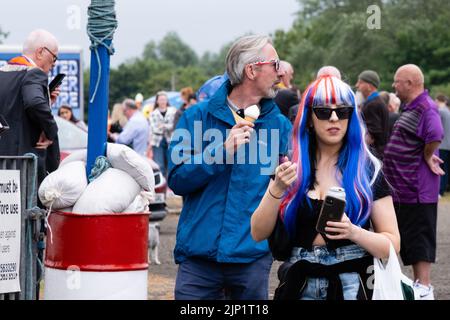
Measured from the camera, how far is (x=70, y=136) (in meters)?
15.9

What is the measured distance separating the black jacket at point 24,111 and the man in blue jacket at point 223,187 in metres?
2.74

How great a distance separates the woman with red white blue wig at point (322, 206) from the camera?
15.5 ft

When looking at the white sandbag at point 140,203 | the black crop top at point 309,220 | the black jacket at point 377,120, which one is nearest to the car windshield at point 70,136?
the black jacket at point 377,120

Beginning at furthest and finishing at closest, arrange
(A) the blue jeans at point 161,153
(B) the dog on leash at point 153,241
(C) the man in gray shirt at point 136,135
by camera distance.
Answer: (A) the blue jeans at point 161,153 < (C) the man in gray shirt at point 136,135 < (B) the dog on leash at point 153,241

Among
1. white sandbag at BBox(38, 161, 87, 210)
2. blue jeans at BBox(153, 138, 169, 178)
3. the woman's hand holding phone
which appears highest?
the woman's hand holding phone

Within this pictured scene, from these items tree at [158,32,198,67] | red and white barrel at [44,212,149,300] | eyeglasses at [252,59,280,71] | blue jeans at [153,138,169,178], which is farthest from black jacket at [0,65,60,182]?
tree at [158,32,198,67]

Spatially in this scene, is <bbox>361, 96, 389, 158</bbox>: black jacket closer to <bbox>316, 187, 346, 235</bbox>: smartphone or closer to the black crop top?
the black crop top

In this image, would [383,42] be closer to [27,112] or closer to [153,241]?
[153,241]

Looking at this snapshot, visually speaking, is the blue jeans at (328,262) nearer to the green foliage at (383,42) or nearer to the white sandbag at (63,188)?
the white sandbag at (63,188)

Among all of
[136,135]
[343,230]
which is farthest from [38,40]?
[136,135]

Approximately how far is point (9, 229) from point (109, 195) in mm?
963

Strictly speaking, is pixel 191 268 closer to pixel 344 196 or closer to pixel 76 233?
pixel 76 233

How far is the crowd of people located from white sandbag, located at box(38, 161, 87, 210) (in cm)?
58

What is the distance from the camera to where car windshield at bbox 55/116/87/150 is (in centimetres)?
1568
